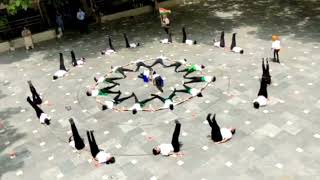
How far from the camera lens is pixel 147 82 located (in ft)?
62.4

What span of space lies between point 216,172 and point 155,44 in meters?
13.1

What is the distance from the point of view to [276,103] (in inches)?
628

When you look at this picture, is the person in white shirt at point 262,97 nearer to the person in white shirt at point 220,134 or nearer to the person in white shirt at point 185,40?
the person in white shirt at point 220,134

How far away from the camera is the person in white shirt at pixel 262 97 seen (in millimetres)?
15695

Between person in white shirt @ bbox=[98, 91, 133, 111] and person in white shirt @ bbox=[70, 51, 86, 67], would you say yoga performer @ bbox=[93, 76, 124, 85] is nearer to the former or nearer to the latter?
person in white shirt @ bbox=[98, 91, 133, 111]

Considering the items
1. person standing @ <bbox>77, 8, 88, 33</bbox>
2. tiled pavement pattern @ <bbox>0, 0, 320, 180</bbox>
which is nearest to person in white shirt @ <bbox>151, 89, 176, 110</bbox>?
tiled pavement pattern @ <bbox>0, 0, 320, 180</bbox>

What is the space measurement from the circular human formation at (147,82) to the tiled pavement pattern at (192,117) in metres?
0.40

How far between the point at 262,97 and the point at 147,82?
5.74 m

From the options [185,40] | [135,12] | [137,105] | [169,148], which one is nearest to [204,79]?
[137,105]

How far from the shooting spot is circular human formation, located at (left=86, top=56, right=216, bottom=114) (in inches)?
673

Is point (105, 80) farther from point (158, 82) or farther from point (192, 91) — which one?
point (192, 91)

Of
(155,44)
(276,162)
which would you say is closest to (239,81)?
(276,162)

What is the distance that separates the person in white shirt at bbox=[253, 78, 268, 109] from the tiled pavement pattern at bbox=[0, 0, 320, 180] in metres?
0.26

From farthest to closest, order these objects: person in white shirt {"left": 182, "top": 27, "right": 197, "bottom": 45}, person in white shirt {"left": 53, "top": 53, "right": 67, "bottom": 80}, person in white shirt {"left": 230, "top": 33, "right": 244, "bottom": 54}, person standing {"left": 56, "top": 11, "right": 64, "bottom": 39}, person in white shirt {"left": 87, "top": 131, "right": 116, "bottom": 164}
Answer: person standing {"left": 56, "top": 11, "right": 64, "bottom": 39}, person in white shirt {"left": 182, "top": 27, "right": 197, "bottom": 45}, person in white shirt {"left": 230, "top": 33, "right": 244, "bottom": 54}, person in white shirt {"left": 53, "top": 53, "right": 67, "bottom": 80}, person in white shirt {"left": 87, "top": 131, "right": 116, "bottom": 164}
